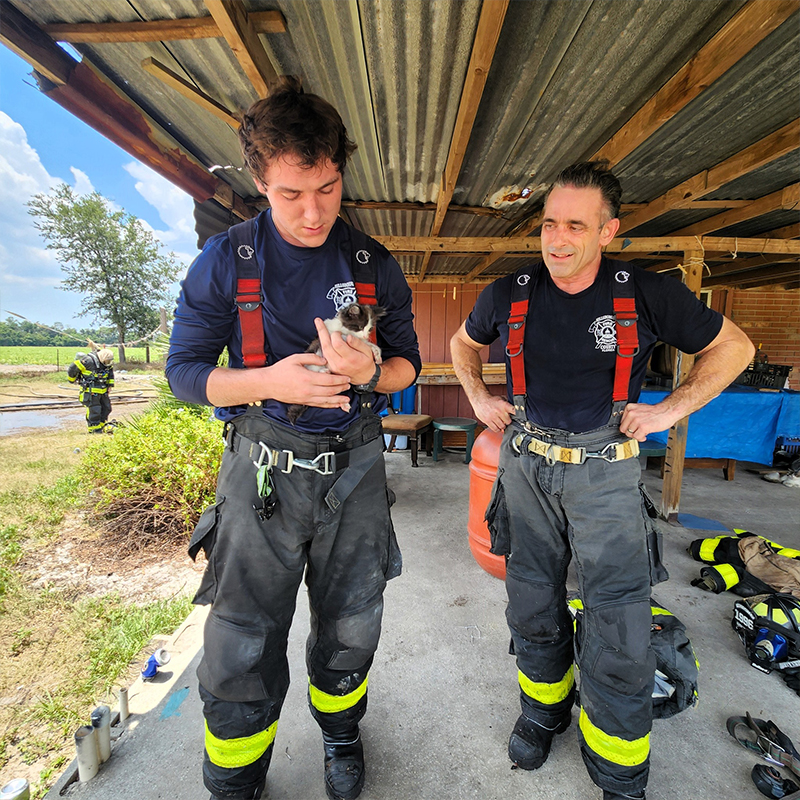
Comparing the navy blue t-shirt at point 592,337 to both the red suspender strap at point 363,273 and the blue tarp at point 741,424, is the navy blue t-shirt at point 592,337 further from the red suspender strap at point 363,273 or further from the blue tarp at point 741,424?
the blue tarp at point 741,424

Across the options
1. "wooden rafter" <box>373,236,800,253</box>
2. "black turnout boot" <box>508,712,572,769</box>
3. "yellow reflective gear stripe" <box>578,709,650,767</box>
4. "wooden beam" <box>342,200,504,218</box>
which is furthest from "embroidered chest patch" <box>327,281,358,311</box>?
"wooden rafter" <box>373,236,800,253</box>

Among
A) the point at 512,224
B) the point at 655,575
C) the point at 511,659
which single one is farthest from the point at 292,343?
the point at 512,224

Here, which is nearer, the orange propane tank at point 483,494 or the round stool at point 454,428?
the orange propane tank at point 483,494

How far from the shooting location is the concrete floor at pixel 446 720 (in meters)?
1.82

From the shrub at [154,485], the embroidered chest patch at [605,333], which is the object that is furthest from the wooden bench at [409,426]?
the embroidered chest patch at [605,333]

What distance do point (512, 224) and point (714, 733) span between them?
15.7ft

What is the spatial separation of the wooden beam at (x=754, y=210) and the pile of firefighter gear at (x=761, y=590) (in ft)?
10.1

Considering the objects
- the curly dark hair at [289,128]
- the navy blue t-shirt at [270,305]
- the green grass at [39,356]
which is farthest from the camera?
the green grass at [39,356]

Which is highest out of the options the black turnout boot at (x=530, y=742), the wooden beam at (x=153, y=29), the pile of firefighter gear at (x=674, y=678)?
the wooden beam at (x=153, y=29)

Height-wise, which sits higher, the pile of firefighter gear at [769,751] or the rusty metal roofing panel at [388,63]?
the rusty metal roofing panel at [388,63]

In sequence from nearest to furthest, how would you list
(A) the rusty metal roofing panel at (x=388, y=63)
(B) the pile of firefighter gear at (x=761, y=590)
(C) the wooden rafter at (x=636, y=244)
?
(A) the rusty metal roofing panel at (x=388, y=63)
(B) the pile of firefighter gear at (x=761, y=590)
(C) the wooden rafter at (x=636, y=244)

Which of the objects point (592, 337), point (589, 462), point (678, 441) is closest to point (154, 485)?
point (589, 462)

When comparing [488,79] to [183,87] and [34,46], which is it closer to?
[183,87]

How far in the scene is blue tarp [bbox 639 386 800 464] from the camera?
5918mm
